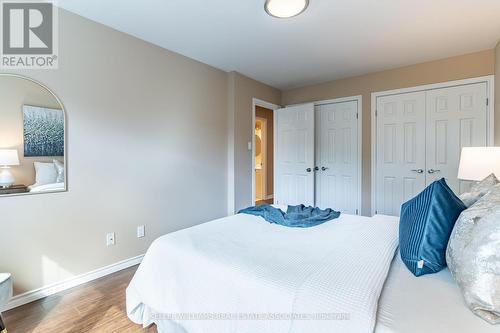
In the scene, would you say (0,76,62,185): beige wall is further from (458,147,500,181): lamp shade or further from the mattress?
(458,147,500,181): lamp shade

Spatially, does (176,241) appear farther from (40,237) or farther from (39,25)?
(39,25)

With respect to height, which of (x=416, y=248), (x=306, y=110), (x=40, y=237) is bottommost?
(x=40, y=237)

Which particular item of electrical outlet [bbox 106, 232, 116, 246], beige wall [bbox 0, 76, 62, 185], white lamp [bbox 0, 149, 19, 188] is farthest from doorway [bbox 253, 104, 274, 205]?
white lamp [bbox 0, 149, 19, 188]

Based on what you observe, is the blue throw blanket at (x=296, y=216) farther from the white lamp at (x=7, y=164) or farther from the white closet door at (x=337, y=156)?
the white closet door at (x=337, y=156)

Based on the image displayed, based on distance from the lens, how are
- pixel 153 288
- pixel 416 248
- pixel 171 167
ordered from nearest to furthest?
pixel 416 248 → pixel 153 288 → pixel 171 167

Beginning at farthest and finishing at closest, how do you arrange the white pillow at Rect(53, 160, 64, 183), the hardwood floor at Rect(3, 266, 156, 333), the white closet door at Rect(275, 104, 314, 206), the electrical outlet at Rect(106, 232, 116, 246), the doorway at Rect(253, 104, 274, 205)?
the doorway at Rect(253, 104, 274, 205), the white closet door at Rect(275, 104, 314, 206), the electrical outlet at Rect(106, 232, 116, 246), the white pillow at Rect(53, 160, 64, 183), the hardwood floor at Rect(3, 266, 156, 333)

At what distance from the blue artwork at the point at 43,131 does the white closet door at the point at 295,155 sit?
3.15m

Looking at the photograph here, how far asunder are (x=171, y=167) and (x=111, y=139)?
0.73m

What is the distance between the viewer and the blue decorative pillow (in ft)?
3.64

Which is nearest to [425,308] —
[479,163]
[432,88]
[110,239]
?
[479,163]

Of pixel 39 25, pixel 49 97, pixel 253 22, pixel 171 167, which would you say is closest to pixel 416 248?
Result: pixel 253 22

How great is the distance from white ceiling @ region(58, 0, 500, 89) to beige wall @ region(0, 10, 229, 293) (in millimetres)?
264

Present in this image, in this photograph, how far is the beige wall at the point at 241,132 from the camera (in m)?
3.67

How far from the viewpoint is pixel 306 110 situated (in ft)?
13.5
